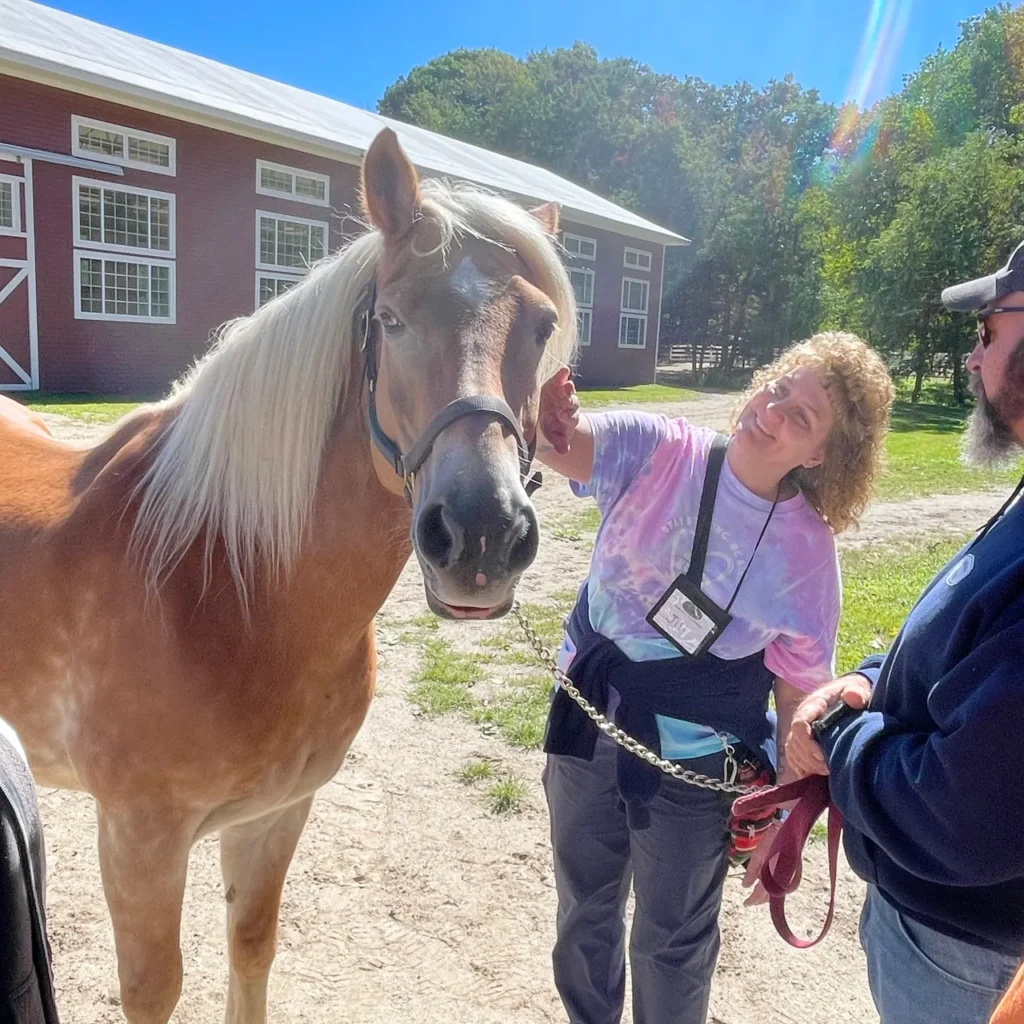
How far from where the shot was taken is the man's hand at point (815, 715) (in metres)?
1.50

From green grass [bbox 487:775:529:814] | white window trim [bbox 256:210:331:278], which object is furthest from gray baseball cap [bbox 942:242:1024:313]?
white window trim [bbox 256:210:331:278]

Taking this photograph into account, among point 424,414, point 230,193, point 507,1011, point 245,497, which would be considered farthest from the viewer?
point 230,193

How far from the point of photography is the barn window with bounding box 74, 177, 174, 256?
44.6 feet

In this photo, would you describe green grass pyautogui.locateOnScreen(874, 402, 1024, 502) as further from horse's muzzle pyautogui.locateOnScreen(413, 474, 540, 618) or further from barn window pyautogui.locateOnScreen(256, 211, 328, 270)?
barn window pyautogui.locateOnScreen(256, 211, 328, 270)

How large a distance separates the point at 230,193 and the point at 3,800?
1646cm

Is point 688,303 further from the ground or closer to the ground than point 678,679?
further from the ground

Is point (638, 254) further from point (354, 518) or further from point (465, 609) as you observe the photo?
point (465, 609)

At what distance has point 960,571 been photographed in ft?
4.31

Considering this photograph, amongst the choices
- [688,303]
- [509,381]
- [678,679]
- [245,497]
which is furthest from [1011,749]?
[688,303]

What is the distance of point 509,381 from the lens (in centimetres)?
175

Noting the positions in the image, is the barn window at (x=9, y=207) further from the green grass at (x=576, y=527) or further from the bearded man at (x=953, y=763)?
the bearded man at (x=953, y=763)

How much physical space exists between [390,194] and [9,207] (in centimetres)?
1376

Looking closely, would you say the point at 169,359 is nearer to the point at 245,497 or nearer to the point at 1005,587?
the point at 245,497

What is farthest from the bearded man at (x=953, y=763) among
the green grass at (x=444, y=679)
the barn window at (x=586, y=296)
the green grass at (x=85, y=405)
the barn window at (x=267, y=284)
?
the barn window at (x=586, y=296)
